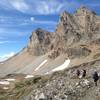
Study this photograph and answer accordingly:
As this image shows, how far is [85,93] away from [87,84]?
263 cm

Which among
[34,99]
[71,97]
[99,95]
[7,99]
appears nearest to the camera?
[99,95]

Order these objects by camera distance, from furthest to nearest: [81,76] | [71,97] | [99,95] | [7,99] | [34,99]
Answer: [7,99]
[81,76]
[34,99]
[71,97]
[99,95]

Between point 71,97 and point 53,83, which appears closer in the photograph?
point 71,97

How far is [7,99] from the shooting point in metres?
79.5

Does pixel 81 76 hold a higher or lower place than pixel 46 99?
higher

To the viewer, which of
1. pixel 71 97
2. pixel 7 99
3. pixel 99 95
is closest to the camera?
pixel 99 95

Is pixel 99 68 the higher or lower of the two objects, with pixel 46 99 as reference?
higher

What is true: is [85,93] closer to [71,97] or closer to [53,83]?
[71,97]

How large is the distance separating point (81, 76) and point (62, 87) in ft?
16.5

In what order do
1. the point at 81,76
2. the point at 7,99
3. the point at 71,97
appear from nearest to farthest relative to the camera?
the point at 71,97 < the point at 81,76 < the point at 7,99

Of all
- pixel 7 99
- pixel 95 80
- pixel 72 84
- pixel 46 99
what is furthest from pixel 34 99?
pixel 7 99

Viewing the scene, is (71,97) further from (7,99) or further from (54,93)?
(7,99)

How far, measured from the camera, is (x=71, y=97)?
47.7m

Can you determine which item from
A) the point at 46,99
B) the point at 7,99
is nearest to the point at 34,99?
the point at 46,99
